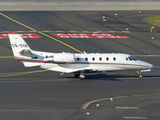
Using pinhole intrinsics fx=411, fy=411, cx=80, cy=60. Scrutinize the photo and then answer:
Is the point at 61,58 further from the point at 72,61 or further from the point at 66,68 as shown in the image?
the point at 66,68

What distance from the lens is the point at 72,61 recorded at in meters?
47.0

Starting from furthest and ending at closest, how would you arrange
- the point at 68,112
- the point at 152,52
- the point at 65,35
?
the point at 65,35
the point at 152,52
the point at 68,112

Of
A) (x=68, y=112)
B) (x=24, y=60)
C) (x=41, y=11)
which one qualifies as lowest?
(x=68, y=112)

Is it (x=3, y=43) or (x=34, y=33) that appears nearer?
(x=3, y=43)

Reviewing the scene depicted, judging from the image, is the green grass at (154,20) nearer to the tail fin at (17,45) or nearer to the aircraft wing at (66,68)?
the aircraft wing at (66,68)

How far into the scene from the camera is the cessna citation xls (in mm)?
46469

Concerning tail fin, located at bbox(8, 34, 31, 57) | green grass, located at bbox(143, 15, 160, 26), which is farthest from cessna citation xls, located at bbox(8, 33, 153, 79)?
green grass, located at bbox(143, 15, 160, 26)

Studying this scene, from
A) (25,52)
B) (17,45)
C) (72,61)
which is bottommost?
(72,61)

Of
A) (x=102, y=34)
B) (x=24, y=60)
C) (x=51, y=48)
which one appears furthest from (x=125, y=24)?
(x=24, y=60)

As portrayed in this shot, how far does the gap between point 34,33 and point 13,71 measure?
71.6 ft

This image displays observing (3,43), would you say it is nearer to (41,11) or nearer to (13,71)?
(13,71)

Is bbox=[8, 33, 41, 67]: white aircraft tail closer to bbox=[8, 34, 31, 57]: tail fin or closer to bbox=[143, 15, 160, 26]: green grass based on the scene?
bbox=[8, 34, 31, 57]: tail fin

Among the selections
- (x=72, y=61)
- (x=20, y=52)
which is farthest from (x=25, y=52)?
(x=72, y=61)

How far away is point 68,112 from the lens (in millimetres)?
34719
